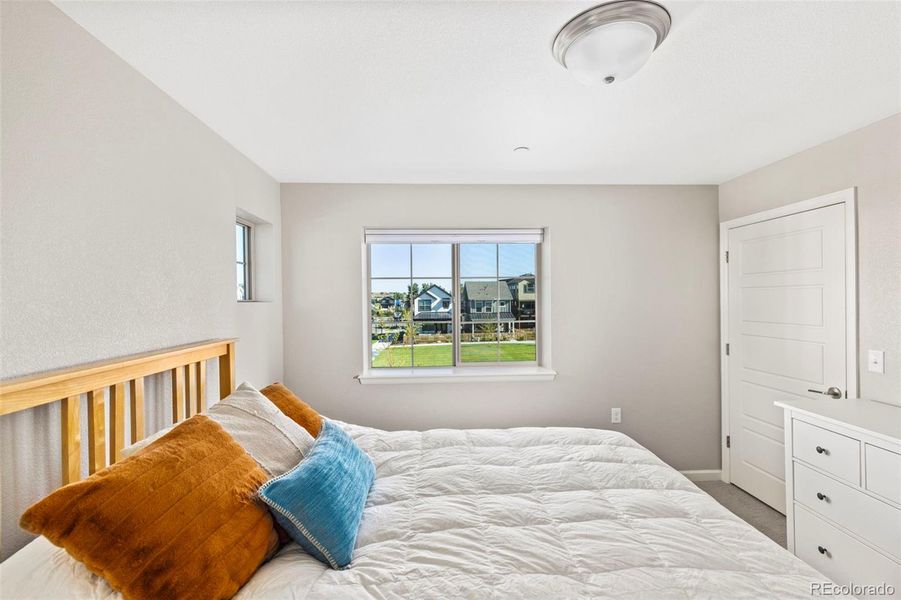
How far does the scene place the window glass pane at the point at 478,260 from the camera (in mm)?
3467

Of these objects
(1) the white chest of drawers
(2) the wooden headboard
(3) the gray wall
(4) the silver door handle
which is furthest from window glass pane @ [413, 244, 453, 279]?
(4) the silver door handle

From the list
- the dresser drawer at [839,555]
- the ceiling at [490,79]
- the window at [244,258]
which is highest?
the ceiling at [490,79]

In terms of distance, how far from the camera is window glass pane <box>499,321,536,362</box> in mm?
3521

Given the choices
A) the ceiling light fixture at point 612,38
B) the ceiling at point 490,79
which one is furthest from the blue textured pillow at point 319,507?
the ceiling light fixture at point 612,38

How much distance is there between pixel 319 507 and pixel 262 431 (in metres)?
0.40

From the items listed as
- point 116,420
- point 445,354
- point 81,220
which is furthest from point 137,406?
point 445,354

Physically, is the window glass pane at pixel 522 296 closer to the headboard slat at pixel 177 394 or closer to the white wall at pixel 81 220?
the white wall at pixel 81 220

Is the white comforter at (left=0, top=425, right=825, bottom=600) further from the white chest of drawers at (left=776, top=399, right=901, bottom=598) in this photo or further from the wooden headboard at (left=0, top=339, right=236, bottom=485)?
the white chest of drawers at (left=776, top=399, right=901, bottom=598)

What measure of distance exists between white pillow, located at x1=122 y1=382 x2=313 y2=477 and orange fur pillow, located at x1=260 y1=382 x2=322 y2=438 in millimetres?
119

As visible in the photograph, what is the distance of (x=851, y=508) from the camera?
1.81 metres

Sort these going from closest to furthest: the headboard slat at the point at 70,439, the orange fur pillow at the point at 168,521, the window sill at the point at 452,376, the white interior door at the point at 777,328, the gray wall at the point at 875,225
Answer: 1. the orange fur pillow at the point at 168,521
2. the headboard slat at the point at 70,439
3. the gray wall at the point at 875,225
4. the white interior door at the point at 777,328
5. the window sill at the point at 452,376

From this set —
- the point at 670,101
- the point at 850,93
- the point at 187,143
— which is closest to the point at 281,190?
the point at 187,143

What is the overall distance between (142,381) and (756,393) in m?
3.70

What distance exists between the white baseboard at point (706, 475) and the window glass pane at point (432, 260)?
257 cm
